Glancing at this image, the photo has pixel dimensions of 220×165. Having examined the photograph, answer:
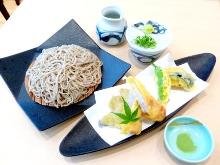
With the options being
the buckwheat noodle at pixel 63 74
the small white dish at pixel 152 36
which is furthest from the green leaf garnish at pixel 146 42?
the buckwheat noodle at pixel 63 74

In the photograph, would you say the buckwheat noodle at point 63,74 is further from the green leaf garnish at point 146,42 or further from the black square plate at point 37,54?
the green leaf garnish at point 146,42

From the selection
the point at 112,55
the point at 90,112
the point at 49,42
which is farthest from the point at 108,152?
the point at 49,42

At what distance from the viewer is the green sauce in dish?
766mm

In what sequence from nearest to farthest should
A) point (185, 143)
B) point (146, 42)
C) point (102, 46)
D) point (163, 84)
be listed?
point (185, 143) < point (163, 84) < point (146, 42) < point (102, 46)

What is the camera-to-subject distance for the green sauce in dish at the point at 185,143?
0.77 metres

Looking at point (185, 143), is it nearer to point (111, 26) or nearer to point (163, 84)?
point (163, 84)

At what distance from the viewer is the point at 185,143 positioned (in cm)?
78

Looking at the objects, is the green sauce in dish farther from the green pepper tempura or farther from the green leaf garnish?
the green leaf garnish

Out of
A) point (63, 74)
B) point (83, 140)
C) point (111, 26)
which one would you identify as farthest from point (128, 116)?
point (111, 26)

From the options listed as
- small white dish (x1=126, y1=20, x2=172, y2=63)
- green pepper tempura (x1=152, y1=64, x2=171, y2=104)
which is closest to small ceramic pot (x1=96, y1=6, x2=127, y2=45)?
small white dish (x1=126, y1=20, x2=172, y2=63)

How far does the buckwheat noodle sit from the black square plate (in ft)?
0.08

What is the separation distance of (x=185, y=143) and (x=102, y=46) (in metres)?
0.50

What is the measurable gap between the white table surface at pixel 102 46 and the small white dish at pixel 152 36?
56 mm

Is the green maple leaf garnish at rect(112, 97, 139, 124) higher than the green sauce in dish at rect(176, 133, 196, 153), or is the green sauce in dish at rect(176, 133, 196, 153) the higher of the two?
the green maple leaf garnish at rect(112, 97, 139, 124)
